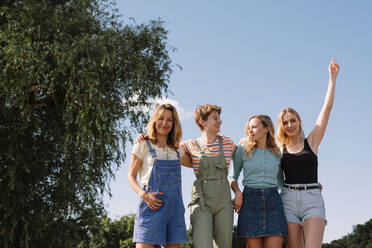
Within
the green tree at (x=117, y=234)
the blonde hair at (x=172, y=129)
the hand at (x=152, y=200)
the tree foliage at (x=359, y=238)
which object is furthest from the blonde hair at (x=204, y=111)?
the tree foliage at (x=359, y=238)

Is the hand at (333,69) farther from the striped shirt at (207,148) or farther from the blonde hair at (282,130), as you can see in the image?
the striped shirt at (207,148)

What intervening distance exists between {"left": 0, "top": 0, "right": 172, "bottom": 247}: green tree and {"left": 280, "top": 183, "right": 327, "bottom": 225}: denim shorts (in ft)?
27.1

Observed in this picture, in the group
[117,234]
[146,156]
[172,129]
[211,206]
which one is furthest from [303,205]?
[117,234]

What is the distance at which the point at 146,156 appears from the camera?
4.48 meters

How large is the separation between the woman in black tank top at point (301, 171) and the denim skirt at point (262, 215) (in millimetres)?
137

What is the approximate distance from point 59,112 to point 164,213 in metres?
9.99

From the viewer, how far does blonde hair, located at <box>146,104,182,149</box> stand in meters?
4.56

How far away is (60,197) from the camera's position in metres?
12.9

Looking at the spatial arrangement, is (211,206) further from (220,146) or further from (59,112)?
(59,112)

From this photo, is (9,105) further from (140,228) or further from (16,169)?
(140,228)

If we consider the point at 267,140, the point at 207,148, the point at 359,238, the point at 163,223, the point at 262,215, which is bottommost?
the point at 163,223

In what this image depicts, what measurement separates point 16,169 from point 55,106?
2.32m

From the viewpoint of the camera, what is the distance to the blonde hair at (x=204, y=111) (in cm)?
488

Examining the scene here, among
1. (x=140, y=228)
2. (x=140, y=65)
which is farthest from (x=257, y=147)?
(x=140, y=65)
